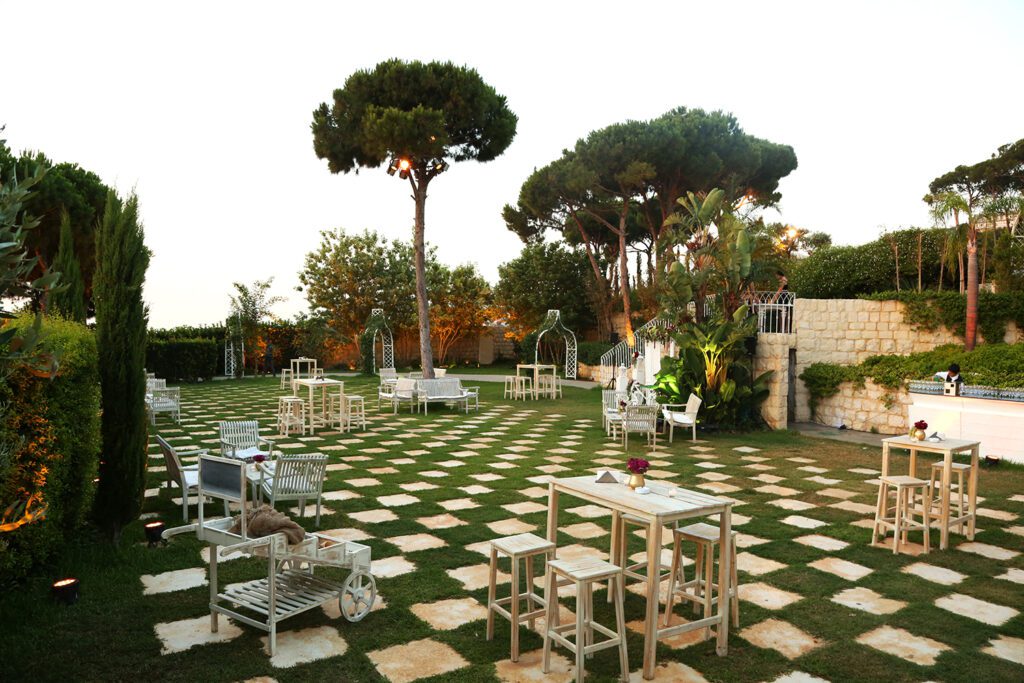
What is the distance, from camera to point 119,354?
482cm

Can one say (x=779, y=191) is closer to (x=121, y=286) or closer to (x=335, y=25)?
(x=335, y=25)

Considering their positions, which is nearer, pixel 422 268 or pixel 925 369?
pixel 925 369

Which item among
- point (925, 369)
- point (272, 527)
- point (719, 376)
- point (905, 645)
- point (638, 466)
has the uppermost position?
point (925, 369)

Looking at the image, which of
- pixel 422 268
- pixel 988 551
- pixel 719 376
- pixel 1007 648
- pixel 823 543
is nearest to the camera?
pixel 1007 648

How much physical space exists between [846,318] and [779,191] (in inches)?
417

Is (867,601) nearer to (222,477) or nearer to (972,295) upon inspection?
(222,477)

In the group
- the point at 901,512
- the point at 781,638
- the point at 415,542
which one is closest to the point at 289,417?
the point at 415,542

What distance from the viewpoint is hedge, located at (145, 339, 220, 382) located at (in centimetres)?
1819

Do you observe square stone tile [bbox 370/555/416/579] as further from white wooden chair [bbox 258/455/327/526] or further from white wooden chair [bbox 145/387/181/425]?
white wooden chair [bbox 145/387/181/425]

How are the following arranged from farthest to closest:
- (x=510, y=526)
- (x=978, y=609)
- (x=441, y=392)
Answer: (x=441, y=392), (x=510, y=526), (x=978, y=609)

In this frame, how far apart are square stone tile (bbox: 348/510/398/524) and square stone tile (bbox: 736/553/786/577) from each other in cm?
267

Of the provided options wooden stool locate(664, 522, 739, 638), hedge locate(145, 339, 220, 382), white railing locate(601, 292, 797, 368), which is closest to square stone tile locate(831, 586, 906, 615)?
wooden stool locate(664, 522, 739, 638)

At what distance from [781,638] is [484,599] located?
1560 millimetres

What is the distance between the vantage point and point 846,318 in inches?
495
